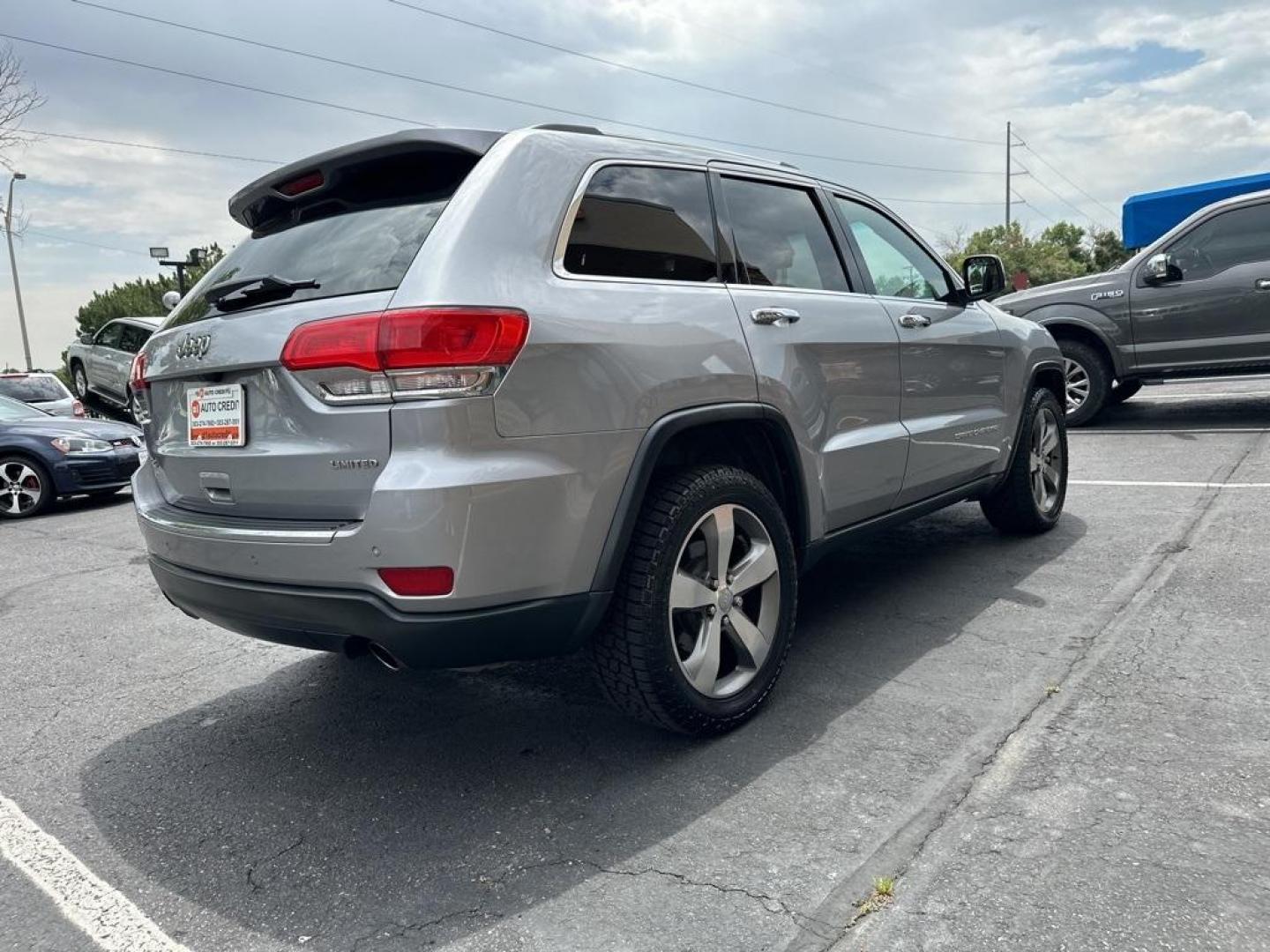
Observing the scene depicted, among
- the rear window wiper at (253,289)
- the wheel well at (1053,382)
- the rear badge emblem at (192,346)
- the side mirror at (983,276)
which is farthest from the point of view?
the wheel well at (1053,382)

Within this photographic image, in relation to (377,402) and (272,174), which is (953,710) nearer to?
(377,402)

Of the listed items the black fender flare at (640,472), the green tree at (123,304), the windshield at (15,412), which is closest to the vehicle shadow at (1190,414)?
the black fender flare at (640,472)

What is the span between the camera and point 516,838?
2.38 m

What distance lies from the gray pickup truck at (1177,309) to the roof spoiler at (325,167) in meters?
7.18

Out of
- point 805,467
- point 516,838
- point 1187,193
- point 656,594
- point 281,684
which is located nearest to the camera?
point 516,838

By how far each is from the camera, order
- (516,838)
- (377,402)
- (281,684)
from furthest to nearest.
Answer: (281,684) < (516,838) < (377,402)

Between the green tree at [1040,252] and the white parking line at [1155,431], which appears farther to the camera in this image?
the green tree at [1040,252]

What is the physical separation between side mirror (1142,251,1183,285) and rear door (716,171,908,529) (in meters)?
5.77

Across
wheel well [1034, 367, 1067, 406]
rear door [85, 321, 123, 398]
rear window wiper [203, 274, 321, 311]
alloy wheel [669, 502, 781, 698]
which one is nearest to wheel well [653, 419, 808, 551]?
alloy wheel [669, 502, 781, 698]

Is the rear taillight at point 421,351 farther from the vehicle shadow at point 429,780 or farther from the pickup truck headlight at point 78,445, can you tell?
the pickup truck headlight at point 78,445

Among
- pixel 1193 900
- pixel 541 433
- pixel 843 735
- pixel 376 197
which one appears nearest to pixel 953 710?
pixel 843 735

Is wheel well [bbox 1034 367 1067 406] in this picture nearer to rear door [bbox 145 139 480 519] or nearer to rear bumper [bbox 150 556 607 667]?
rear bumper [bbox 150 556 607 667]

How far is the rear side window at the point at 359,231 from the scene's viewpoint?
2428 millimetres

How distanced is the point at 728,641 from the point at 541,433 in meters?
1.04
